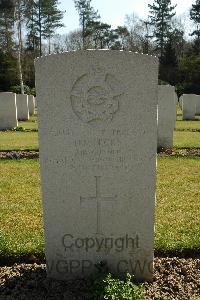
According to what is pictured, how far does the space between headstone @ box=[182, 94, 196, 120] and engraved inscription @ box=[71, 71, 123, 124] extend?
21.8 meters

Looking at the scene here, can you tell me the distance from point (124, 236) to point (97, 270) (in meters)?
0.46

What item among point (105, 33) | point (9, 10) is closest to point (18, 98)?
point (9, 10)

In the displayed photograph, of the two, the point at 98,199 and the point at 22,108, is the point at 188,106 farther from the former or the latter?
the point at 98,199

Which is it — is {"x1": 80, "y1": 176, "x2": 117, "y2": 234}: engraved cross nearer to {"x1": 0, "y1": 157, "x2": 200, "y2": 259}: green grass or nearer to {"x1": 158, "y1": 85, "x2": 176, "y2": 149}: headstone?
{"x1": 0, "y1": 157, "x2": 200, "y2": 259}: green grass

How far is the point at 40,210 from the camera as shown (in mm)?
6625

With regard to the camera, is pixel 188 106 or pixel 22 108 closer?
pixel 22 108

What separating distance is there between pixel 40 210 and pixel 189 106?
66.0 ft

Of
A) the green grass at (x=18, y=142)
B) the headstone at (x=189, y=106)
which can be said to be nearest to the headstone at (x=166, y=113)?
the green grass at (x=18, y=142)

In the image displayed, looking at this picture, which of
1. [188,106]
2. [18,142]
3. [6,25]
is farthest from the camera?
[6,25]

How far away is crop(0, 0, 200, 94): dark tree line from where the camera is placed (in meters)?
43.9

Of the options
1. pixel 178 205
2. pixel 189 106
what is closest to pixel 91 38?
pixel 189 106

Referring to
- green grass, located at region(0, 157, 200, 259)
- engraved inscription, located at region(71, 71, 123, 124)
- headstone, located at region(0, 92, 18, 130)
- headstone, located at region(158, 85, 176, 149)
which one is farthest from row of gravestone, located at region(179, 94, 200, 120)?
engraved inscription, located at region(71, 71, 123, 124)

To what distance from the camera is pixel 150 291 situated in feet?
13.4

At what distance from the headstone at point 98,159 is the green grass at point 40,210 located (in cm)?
78
